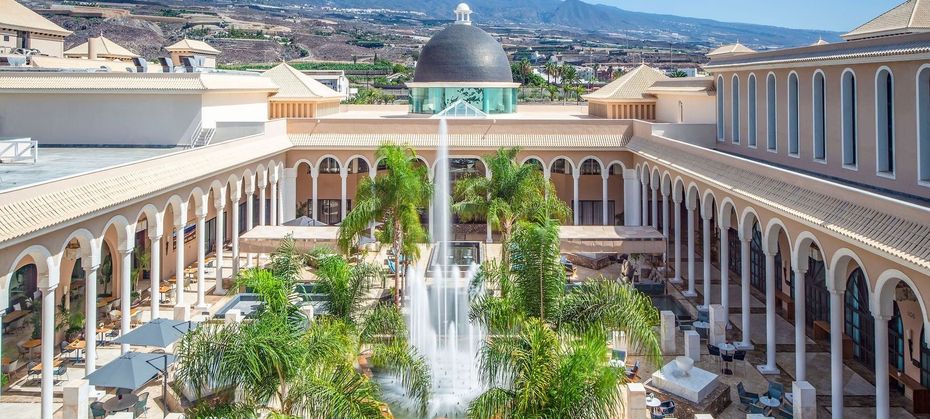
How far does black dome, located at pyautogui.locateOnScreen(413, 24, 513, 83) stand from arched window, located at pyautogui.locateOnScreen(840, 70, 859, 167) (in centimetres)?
2378

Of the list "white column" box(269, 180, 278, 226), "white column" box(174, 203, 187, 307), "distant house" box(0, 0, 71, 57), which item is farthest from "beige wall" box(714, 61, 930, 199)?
"distant house" box(0, 0, 71, 57)

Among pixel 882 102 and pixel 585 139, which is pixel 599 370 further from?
pixel 585 139

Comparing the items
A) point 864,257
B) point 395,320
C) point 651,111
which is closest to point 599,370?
point 395,320

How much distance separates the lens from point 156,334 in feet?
59.1

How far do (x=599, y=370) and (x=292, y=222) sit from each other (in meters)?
23.5

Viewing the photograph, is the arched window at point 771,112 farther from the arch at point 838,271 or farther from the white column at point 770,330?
the arch at point 838,271

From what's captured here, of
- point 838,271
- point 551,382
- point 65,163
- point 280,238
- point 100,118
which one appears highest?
point 100,118

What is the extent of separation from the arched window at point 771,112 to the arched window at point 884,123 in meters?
6.00

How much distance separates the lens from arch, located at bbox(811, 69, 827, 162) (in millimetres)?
21531

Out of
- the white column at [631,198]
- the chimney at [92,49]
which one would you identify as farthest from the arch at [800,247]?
the chimney at [92,49]

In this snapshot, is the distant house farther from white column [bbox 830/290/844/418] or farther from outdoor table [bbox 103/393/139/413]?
white column [bbox 830/290/844/418]

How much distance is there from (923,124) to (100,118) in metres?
26.4

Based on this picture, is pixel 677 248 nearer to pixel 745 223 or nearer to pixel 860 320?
pixel 745 223

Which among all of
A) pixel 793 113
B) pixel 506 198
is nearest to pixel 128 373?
pixel 506 198
